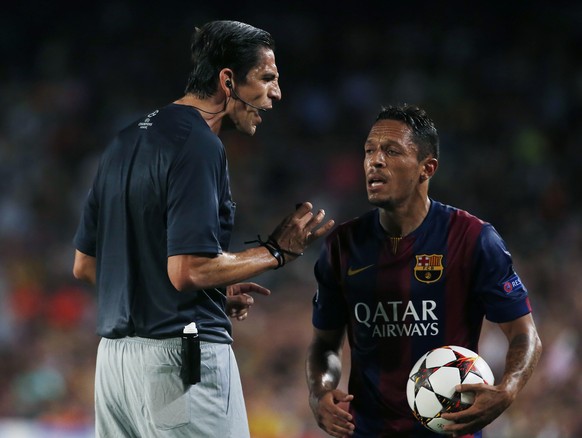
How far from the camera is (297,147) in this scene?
11.8m

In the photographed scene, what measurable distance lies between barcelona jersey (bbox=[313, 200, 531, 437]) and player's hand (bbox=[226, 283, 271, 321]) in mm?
392

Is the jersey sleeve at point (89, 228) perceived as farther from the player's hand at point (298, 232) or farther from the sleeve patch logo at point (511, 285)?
the sleeve patch logo at point (511, 285)

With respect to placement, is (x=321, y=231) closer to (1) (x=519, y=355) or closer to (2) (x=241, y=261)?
(2) (x=241, y=261)

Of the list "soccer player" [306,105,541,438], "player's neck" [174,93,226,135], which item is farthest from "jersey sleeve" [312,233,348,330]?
"player's neck" [174,93,226,135]

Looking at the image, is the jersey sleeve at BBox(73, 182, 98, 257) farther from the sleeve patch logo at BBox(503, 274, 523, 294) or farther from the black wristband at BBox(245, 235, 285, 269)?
the sleeve patch logo at BBox(503, 274, 523, 294)

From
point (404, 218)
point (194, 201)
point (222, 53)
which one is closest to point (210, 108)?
point (222, 53)

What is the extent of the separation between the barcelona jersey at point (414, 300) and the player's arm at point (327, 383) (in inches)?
4.7

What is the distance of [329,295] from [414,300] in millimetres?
414

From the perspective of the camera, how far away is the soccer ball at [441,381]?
3779 millimetres

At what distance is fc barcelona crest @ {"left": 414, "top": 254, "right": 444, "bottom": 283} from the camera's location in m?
4.19

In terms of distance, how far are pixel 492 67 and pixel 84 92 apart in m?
5.24

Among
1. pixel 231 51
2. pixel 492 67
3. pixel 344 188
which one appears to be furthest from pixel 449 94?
pixel 231 51

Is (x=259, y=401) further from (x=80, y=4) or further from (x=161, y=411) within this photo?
(x=80, y=4)

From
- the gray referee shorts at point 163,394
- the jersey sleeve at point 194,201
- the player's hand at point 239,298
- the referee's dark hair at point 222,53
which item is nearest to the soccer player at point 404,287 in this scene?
the player's hand at point 239,298
